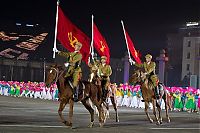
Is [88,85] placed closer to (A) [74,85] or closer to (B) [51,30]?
(A) [74,85]

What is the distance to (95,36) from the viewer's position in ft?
78.0

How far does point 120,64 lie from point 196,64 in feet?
67.6

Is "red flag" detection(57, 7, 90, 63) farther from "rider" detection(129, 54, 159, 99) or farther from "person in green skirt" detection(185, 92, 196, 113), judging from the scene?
"person in green skirt" detection(185, 92, 196, 113)

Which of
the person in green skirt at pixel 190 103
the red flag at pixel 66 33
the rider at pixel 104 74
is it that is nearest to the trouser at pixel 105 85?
the rider at pixel 104 74

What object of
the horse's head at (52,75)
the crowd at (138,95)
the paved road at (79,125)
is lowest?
the paved road at (79,125)

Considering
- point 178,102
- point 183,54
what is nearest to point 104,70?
point 178,102

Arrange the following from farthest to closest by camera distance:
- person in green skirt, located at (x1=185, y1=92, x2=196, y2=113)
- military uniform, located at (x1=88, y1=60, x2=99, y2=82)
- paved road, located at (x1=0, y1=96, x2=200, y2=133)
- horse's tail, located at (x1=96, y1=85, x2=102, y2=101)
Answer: person in green skirt, located at (x1=185, y1=92, x2=196, y2=113), military uniform, located at (x1=88, y1=60, x2=99, y2=82), horse's tail, located at (x1=96, y1=85, x2=102, y2=101), paved road, located at (x1=0, y1=96, x2=200, y2=133)

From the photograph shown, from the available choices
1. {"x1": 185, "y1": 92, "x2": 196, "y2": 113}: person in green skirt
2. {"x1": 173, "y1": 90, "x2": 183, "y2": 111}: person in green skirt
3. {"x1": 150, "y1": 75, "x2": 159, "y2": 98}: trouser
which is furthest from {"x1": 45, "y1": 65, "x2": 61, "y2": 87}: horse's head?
{"x1": 173, "y1": 90, "x2": 183, "y2": 111}: person in green skirt

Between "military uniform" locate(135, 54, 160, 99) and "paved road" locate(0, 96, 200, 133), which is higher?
"military uniform" locate(135, 54, 160, 99)

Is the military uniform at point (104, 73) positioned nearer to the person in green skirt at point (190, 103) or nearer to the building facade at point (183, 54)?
the person in green skirt at point (190, 103)

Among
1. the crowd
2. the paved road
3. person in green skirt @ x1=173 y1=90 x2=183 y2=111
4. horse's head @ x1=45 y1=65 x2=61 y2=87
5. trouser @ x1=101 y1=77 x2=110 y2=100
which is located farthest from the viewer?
person in green skirt @ x1=173 y1=90 x2=183 y2=111

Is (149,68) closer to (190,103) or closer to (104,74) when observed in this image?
(104,74)

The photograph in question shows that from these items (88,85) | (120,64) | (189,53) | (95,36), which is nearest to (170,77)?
(189,53)

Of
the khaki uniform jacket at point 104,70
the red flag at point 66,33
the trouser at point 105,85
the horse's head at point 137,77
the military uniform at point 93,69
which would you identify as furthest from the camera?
the red flag at point 66,33
